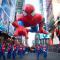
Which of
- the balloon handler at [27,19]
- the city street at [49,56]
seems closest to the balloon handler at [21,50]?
the city street at [49,56]

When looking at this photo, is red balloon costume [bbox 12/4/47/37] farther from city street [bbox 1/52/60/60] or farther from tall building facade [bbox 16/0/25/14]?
city street [bbox 1/52/60/60]

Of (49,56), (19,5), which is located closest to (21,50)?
(49,56)

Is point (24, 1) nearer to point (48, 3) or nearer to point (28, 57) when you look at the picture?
point (48, 3)

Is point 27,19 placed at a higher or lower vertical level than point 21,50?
higher

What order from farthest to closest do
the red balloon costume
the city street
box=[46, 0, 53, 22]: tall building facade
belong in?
the city street → box=[46, 0, 53, 22]: tall building facade → the red balloon costume

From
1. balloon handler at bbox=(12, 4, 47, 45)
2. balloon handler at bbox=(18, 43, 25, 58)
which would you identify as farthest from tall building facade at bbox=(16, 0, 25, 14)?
balloon handler at bbox=(18, 43, 25, 58)

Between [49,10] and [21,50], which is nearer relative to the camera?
[49,10]

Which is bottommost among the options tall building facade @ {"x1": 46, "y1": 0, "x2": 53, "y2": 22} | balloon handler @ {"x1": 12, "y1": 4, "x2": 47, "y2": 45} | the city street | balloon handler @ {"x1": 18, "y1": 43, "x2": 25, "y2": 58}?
the city street

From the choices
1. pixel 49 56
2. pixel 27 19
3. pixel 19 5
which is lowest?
pixel 49 56

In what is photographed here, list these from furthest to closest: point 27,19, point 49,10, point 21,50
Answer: point 21,50 → point 49,10 → point 27,19

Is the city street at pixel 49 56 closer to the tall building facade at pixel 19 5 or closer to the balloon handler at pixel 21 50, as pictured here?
the balloon handler at pixel 21 50

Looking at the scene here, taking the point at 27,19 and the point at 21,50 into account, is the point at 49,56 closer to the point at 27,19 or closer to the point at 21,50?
the point at 21,50

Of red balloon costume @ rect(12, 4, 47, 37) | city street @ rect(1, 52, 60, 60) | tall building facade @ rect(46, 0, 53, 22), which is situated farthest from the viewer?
city street @ rect(1, 52, 60, 60)

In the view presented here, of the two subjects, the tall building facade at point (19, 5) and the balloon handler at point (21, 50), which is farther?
the balloon handler at point (21, 50)
